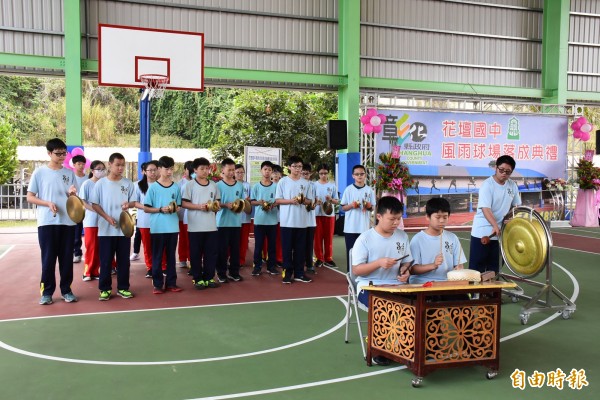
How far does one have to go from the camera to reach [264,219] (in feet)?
26.2

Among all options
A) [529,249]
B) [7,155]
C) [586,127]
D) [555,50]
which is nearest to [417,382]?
[529,249]

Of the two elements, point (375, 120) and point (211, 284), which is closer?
point (211, 284)

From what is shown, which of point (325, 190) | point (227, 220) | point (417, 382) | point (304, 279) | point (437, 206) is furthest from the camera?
point (325, 190)

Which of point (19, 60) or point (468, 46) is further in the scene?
point (468, 46)

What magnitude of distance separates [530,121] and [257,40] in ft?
24.8

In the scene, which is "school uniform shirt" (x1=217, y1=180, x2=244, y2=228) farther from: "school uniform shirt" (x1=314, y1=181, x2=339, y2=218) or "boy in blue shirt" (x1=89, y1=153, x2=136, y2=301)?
"school uniform shirt" (x1=314, y1=181, x2=339, y2=218)

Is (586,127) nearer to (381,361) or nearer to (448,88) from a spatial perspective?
(448,88)

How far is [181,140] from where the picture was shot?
29125 millimetres

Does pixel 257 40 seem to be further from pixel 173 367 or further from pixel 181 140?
pixel 181 140

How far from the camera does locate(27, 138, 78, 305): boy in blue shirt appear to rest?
5.86 m

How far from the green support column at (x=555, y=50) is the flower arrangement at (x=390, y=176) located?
589 cm

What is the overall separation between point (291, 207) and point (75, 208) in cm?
269

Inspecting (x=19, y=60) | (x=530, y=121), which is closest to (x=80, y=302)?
(x=19, y=60)

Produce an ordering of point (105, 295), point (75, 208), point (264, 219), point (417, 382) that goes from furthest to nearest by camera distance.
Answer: point (264, 219)
point (105, 295)
point (75, 208)
point (417, 382)
